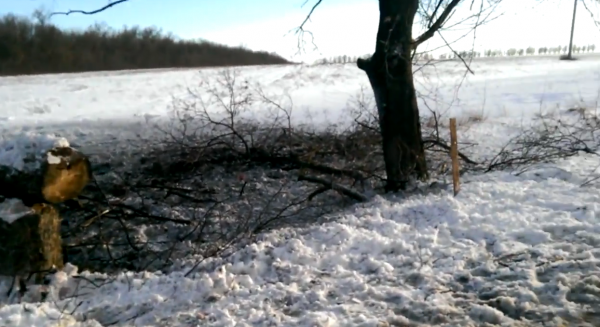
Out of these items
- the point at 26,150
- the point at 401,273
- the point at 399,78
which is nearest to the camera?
the point at 401,273

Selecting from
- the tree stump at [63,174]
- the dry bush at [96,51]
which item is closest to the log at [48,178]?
the tree stump at [63,174]

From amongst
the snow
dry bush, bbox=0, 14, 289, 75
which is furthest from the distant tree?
dry bush, bbox=0, 14, 289, 75

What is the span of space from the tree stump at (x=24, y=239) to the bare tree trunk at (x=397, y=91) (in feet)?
14.7

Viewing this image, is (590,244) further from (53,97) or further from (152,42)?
(152,42)

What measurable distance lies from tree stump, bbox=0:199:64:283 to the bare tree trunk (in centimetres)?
447

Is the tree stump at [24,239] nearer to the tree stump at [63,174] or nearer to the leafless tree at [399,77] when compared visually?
the tree stump at [63,174]

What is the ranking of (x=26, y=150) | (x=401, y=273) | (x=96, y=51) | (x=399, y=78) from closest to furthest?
1. (x=401, y=273)
2. (x=26, y=150)
3. (x=399, y=78)
4. (x=96, y=51)

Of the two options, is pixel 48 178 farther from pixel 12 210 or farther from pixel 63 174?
pixel 12 210

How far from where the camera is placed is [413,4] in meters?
7.12

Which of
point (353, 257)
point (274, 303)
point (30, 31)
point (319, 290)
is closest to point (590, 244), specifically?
point (353, 257)

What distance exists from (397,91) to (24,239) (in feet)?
15.9

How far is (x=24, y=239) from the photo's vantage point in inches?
181

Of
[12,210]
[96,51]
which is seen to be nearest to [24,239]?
[12,210]

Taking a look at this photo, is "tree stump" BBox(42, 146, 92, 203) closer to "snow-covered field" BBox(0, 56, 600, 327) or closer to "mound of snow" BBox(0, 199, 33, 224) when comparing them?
"mound of snow" BBox(0, 199, 33, 224)
